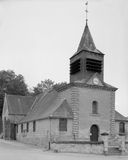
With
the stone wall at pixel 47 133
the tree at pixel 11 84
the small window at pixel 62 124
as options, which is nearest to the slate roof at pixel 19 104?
the stone wall at pixel 47 133

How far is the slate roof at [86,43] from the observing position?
35.7 metres

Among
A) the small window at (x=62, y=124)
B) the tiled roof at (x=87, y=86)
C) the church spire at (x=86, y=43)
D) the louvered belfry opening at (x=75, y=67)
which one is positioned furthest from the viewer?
the church spire at (x=86, y=43)

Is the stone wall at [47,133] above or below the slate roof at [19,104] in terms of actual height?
below

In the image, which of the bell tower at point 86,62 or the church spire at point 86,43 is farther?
the church spire at point 86,43

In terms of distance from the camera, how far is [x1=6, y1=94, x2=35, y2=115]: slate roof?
1844 inches

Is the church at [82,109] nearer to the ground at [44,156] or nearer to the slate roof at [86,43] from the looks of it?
the slate roof at [86,43]

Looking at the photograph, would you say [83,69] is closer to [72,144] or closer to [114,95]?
[114,95]

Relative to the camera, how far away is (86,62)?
3462cm

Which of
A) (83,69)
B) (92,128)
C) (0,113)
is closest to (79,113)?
(92,128)

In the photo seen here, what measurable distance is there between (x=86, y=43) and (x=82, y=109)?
8563 millimetres

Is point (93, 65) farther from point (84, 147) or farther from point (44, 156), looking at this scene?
point (44, 156)

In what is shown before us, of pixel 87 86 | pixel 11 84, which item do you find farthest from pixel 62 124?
pixel 11 84

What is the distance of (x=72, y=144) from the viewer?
27.0 meters

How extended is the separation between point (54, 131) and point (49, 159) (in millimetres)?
11375
